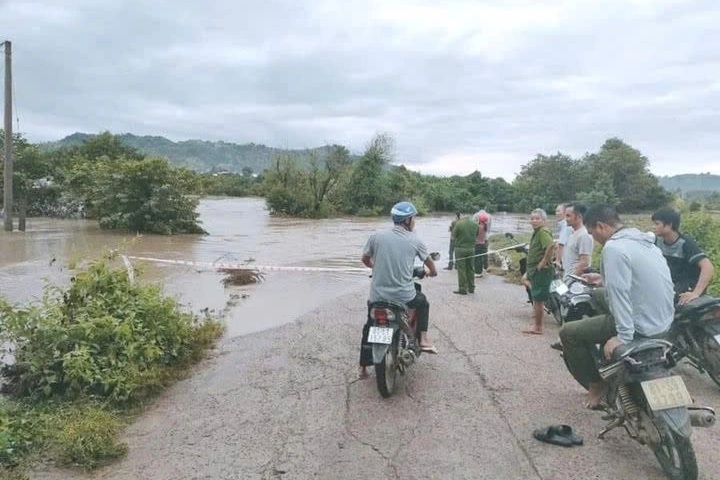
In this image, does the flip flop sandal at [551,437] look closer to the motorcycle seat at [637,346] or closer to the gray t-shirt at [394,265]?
the motorcycle seat at [637,346]

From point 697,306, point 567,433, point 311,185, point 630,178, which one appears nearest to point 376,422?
point 567,433

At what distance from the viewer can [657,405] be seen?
3.70 m

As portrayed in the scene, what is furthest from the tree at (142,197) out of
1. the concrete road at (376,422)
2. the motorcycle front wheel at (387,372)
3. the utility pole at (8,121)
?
the motorcycle front wheel at (387,372)

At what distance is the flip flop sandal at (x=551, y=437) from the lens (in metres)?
4.36

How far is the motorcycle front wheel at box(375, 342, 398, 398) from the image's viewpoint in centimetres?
528

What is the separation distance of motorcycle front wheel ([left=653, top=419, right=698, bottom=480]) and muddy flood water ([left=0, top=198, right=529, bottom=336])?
5825 millimetres

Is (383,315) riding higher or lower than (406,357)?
higher

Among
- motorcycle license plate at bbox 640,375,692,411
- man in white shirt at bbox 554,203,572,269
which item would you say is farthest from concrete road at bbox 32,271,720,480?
man in white shirt at bbox 554,203,572,269

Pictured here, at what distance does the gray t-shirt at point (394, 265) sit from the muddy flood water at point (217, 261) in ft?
10.6

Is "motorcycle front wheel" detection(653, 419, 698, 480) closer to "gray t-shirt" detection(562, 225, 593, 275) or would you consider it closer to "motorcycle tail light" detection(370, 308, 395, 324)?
"motorcycle tail light" detection(370, 308, 395, 324)

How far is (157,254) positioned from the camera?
19.0 m

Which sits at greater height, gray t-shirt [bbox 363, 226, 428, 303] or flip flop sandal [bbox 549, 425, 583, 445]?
gray t-shirt [bbox 363, 226, 428, 303]

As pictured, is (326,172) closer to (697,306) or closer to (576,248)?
(576,248)

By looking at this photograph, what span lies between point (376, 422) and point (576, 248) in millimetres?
4057
